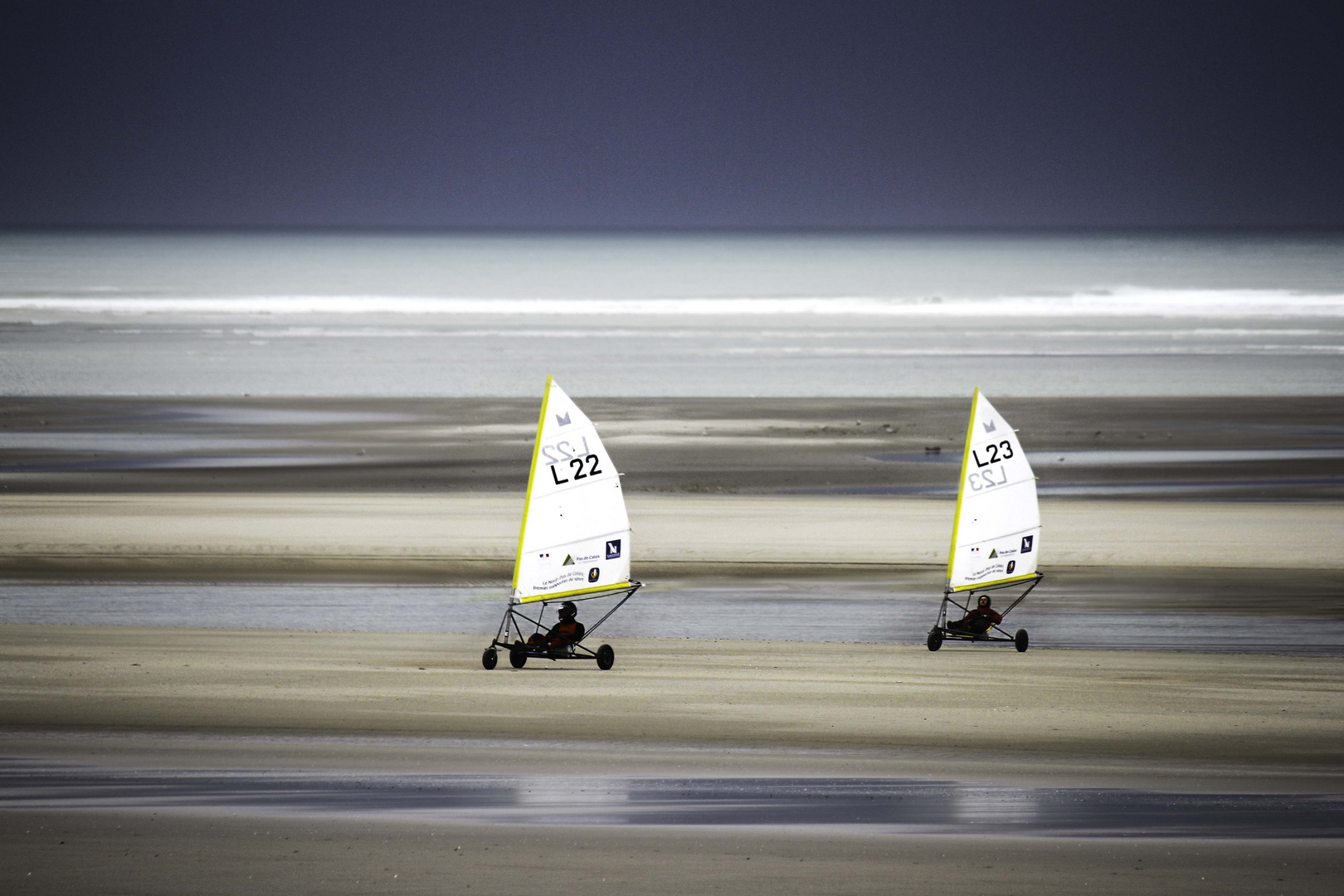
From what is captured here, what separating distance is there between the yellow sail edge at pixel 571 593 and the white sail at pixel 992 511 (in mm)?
4224

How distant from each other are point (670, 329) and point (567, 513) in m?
51.4

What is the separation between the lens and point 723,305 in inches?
3322

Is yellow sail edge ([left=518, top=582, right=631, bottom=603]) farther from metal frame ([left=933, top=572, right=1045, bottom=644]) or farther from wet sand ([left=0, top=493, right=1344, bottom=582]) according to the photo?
wet sand ([left=0, top=493, right=1344, bottom=582])

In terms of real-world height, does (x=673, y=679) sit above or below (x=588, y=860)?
above

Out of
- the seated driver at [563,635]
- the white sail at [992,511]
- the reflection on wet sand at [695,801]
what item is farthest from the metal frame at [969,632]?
the reflection on wet sand at [695,801]

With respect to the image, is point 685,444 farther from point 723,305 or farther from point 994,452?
point 723,305

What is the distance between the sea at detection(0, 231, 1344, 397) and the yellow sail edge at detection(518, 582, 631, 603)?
26.7m

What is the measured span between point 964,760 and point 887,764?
2.23ft

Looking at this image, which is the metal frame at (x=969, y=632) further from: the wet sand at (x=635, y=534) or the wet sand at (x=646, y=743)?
the wet sand at (x=635, y=534)

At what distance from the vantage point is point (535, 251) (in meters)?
180

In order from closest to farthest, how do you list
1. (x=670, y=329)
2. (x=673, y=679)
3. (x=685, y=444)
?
(x=673, y=679), (x=685, y=444), (x=670, y=329)

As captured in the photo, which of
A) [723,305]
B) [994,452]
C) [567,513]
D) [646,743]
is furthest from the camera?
[723,305]

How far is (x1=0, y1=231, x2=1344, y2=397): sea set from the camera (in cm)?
4812

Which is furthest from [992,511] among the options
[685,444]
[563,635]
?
[685,444]
